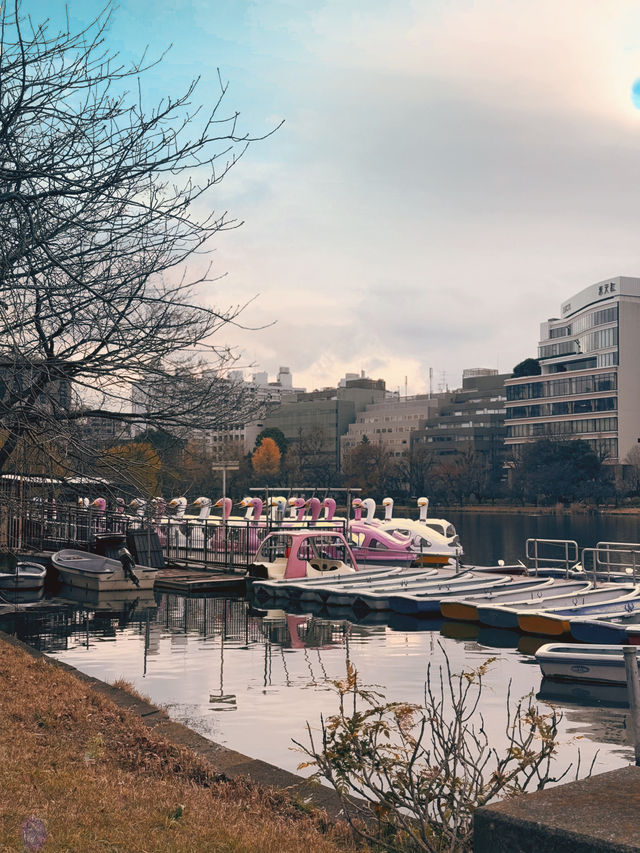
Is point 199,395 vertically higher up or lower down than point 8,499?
higher up

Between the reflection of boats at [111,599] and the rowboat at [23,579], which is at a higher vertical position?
the rowboat at [23,579]

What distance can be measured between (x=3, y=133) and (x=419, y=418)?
158 metres

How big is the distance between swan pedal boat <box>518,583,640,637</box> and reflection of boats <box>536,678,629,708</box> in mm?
4630

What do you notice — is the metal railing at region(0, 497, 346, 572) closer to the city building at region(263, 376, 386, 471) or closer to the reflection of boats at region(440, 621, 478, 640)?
the reflection of boats at region(440, 621, 478, 640)

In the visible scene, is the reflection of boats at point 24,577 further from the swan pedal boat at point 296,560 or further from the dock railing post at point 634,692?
the dock railing post at point 634,692

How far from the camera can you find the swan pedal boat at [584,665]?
16406mm

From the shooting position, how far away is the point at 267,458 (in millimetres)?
144750

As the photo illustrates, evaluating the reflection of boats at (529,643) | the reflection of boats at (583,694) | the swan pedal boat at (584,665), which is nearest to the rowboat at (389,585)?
the reflection of boats at (529,643)

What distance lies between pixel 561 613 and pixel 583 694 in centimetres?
622

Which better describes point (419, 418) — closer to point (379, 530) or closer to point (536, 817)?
point (379, 530)

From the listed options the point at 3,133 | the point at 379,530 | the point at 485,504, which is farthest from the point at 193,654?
the point at 485,504

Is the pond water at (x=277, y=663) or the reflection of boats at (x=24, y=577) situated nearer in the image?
the pond water at (x=277, y=663)

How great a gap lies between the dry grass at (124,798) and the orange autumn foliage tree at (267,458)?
4952 inches

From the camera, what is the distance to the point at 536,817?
11.9ft
